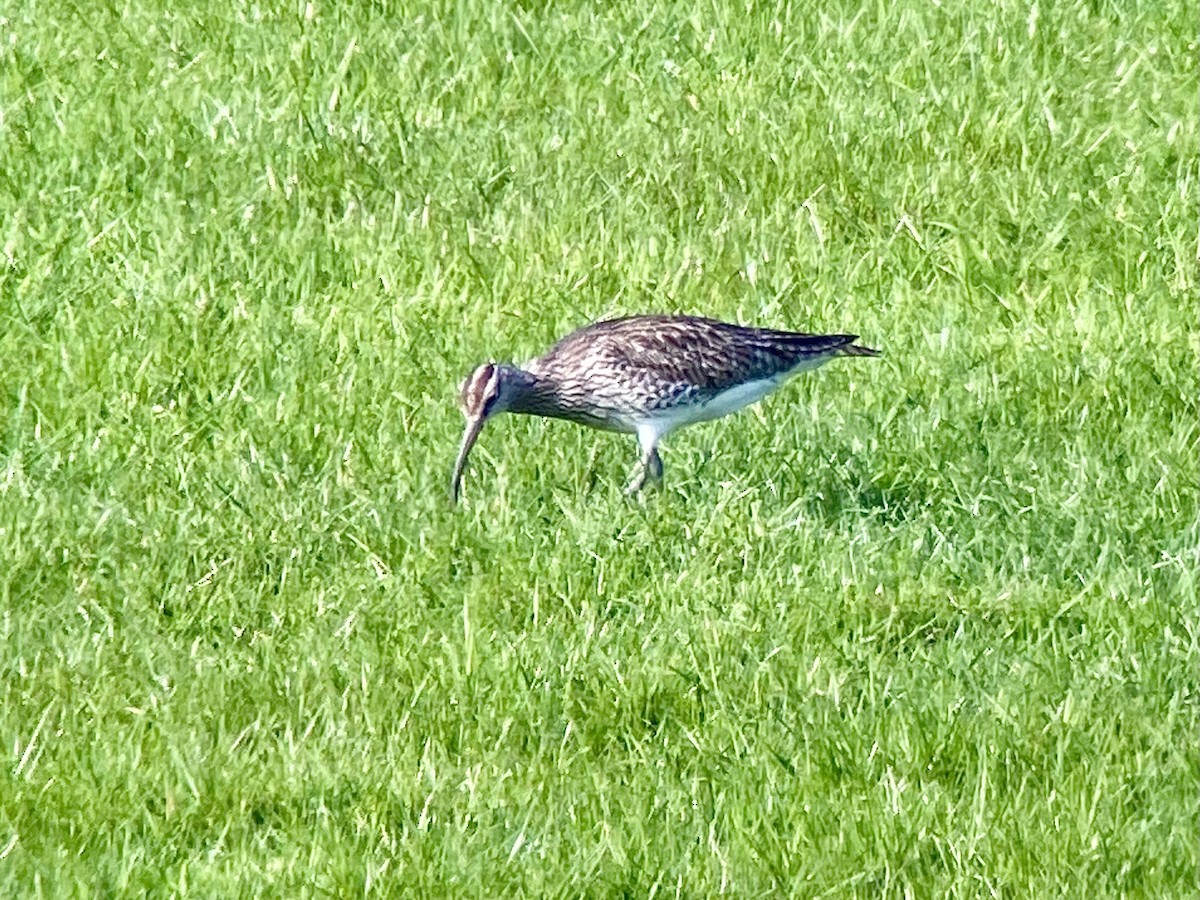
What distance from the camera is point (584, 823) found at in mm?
6320

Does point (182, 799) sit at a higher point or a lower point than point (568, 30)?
lower

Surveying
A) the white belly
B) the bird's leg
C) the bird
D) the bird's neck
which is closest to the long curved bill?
the bird

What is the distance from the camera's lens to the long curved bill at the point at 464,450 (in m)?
8.19

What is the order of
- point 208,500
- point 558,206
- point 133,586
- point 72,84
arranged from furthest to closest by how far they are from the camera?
1. point 72,84
2. point 558,206
3. point 208,500
4. point 133,586

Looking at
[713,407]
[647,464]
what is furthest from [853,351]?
[647,464]

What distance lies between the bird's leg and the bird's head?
1.70ft

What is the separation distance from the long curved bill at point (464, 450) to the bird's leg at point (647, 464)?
0.53 meters

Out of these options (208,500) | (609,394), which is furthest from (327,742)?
(609,394)

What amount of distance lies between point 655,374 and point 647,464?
315 millimetres

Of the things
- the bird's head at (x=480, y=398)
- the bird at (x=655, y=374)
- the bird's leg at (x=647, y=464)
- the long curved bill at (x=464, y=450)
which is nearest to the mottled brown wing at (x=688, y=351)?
the bird at (x=655, y=374)

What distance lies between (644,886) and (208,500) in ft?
8.65

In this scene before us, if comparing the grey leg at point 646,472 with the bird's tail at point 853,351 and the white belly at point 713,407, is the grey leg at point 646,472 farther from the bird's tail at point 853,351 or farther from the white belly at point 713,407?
the bird's tail at point 853,351

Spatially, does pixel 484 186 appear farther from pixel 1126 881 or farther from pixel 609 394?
pixel 1126 881

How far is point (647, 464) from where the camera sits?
28.6 feet
